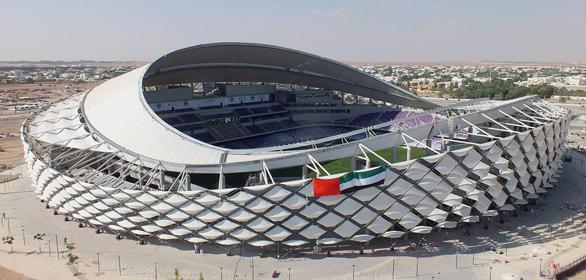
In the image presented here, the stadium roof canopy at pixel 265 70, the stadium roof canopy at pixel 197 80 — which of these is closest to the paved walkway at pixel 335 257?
the stadium roof canopy at pixel 197 80

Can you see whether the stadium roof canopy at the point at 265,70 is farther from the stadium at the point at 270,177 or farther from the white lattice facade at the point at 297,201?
the white lattice facade at the point at 297,201

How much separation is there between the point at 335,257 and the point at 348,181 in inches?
271

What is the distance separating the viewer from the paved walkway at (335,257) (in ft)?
109

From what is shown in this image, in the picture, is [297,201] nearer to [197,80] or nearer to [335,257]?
[335,257]

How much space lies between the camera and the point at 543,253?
36438mm

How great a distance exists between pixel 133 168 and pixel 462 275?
93.1 feet

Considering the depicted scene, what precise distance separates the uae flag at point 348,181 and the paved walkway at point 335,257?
6176 mm

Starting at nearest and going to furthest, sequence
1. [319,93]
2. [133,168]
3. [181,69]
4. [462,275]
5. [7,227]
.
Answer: [462,275] < [133,168] < [7,227] < [181,69] < [319,93]

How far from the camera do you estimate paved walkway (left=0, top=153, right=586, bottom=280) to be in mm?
33281

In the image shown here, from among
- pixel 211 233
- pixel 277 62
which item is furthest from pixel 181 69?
pixel 211 233

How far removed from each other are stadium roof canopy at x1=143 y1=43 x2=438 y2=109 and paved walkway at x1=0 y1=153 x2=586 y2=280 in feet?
76.9

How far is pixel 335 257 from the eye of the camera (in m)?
35.3

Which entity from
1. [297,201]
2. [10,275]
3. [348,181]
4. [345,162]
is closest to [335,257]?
[297,201]

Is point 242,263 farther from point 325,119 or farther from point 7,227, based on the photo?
point 325,119
